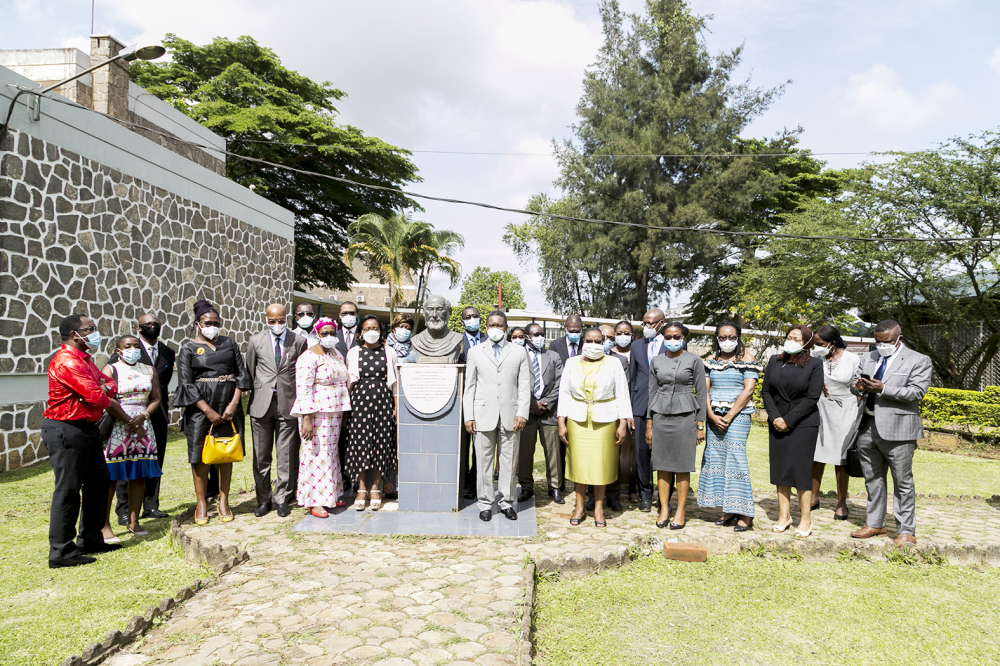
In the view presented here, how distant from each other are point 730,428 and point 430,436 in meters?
2.72

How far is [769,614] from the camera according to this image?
418cm

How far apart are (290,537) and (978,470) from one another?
10.4 meters

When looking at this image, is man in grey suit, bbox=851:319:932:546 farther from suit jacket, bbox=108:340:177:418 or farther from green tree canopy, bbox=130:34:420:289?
green tree canopy, bbox=130:34:420:289

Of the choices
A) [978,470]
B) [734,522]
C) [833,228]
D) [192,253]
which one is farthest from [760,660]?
[833,228]

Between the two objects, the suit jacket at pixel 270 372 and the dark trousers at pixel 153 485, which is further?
the suit jacket at pixel 270 372

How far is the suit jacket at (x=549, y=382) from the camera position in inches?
262

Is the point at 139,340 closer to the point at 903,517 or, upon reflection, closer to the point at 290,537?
the point at 290,537

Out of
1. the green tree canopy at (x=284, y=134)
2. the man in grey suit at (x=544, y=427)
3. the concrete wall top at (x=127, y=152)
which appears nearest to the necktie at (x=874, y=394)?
the man in grey suit at (x=544, y=427)

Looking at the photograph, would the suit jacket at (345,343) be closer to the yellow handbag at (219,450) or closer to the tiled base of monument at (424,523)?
the yellow handbag at (219,450)

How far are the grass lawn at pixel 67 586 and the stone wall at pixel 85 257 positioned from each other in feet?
9.47

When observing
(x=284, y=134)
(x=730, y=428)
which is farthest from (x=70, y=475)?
(x=284, y=134)

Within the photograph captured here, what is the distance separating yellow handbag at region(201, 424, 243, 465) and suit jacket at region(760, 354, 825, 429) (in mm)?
4664

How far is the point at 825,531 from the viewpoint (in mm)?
5855

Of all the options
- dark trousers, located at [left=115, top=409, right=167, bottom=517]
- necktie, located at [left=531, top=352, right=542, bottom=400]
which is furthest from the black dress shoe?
necktie, located at [left=531, top=352, right=542, bottom=400]
